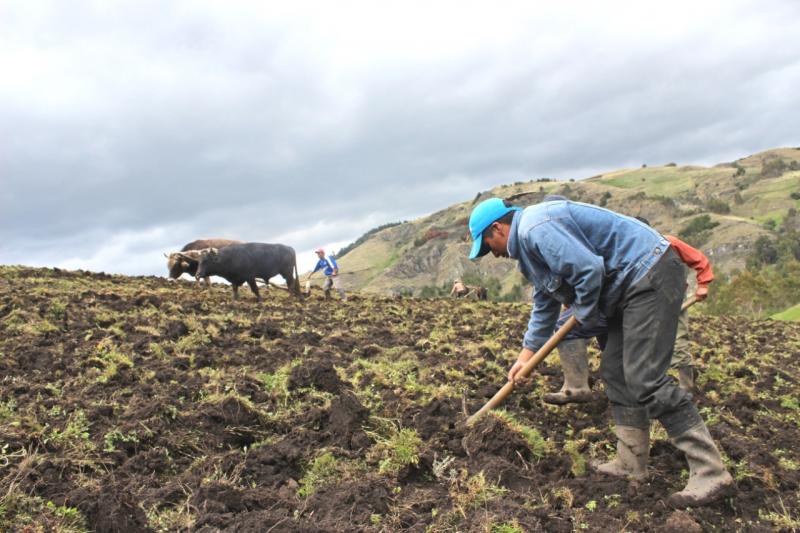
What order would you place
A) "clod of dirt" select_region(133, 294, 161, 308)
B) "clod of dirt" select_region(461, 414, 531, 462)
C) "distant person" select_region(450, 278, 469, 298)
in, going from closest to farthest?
"clod of dirt" select_region(461, 414, 531, 462) < "clod of dirt" select_region(133, 294, 161, 308) < "distant person" select_region(450, 278, 469, 298)

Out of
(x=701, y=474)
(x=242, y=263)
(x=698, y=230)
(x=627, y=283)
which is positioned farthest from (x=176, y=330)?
(x=698, y=230)

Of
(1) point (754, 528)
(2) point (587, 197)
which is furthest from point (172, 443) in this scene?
(2) point (587, 197)

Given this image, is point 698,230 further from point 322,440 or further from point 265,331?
point 322,440

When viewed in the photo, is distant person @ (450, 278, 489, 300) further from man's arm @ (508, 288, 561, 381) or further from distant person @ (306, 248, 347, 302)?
man's arm @ (508, 288, 561, 381)

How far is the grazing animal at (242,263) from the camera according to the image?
48.9 feet

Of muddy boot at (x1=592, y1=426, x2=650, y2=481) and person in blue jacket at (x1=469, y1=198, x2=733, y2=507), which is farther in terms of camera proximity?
muddy boot at (x1=592, y1=426, x2=650, y2=481)

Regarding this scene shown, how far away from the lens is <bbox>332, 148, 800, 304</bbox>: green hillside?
75.4 metres

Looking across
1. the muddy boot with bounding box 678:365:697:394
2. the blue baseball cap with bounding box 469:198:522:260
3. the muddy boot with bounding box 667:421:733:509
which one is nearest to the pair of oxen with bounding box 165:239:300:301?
the muddy boot with bounding box 678:365:697:394

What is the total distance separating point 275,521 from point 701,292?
431cm

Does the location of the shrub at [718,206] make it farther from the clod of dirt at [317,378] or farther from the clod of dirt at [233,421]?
the clod of dirt at [233,421]

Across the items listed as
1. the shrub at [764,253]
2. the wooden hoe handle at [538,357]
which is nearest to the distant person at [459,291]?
the wooden hoe handle at [538,357]

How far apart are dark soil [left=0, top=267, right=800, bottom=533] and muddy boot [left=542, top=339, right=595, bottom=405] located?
6.0 inches

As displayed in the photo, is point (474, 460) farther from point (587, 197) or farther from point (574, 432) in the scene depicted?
point (587, 197)

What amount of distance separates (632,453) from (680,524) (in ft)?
2.45
